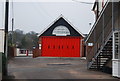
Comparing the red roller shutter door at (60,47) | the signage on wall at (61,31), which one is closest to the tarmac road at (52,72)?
the red roller shutter door at (60,47)

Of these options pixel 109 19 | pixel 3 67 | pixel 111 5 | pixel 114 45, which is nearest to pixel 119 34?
pixel 114 45

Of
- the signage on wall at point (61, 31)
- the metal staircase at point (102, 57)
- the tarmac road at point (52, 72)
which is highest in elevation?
the signage on wall at point (61, 31)

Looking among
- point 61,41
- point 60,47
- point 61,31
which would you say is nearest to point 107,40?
point 60,47

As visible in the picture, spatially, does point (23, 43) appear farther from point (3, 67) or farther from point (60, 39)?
point (3, 67)

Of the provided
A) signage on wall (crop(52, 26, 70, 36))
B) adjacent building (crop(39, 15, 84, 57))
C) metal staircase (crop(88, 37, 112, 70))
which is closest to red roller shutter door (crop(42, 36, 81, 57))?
adjacent building (crop(39, 15, 84, 57))

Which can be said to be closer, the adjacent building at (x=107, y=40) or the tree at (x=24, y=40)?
the adjacent building at (x=107, y=40)

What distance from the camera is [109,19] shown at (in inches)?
643

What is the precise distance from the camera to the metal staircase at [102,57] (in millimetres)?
15375

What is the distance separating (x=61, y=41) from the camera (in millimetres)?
38375

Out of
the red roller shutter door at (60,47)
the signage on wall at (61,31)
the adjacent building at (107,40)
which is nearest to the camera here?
the adjacent building at (107,40)

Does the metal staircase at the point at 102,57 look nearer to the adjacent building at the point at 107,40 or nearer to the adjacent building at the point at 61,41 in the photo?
the adjacent building at the point at 107,40

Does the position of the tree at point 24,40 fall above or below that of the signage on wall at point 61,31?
below

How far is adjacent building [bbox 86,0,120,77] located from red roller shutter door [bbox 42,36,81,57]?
18499mm

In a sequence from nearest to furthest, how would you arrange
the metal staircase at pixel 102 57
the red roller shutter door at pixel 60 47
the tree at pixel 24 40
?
the metal staircase at pixel 102 57 < the red roller shutter door at pixel 60 47 < the tree at pixel 24 40
